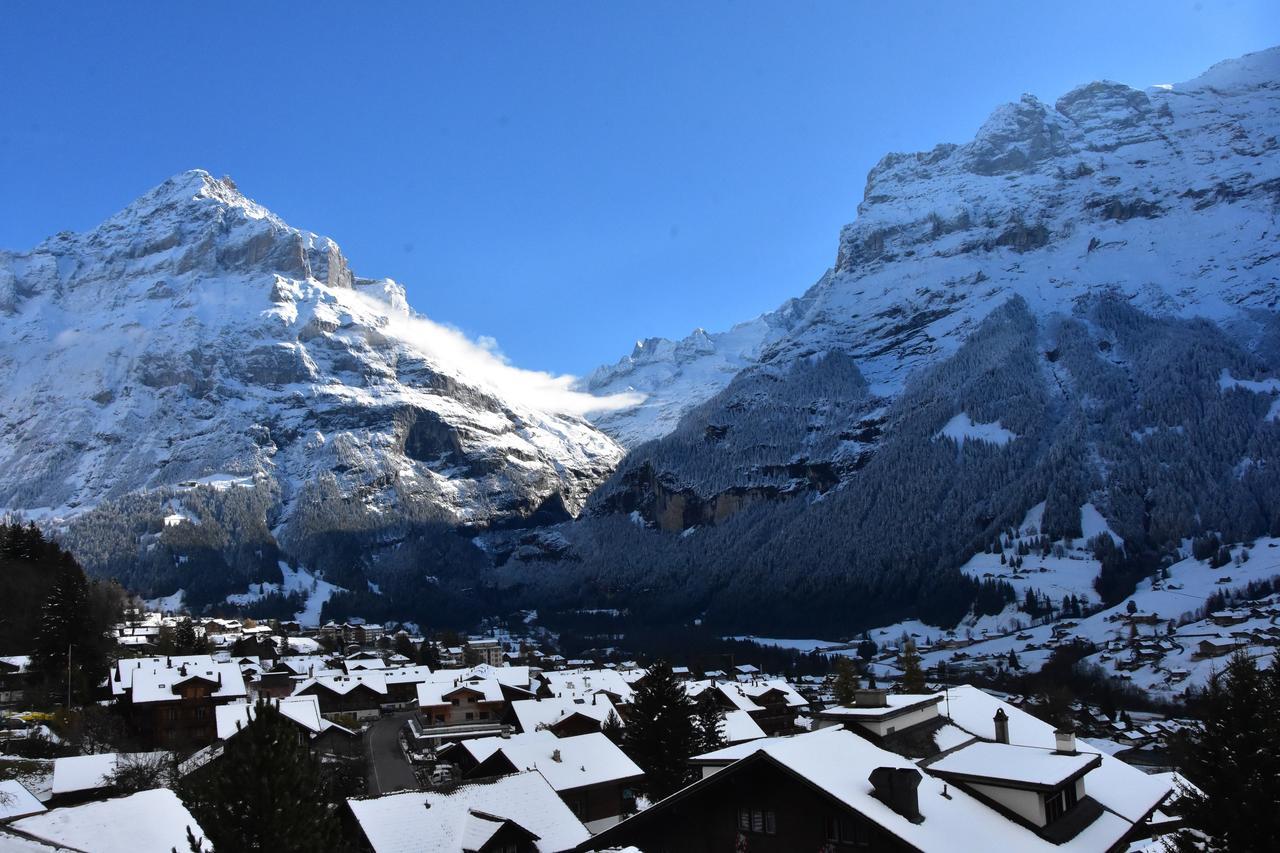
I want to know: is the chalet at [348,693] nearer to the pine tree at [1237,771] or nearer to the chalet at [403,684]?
the chalet at [403,684]

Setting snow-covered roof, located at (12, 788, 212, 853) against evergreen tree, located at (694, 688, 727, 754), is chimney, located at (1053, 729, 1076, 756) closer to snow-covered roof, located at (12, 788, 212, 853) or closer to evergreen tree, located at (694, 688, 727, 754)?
evergreen tree, located at (694, 688, 727, 754)

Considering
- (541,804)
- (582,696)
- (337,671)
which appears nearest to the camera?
(541,804)

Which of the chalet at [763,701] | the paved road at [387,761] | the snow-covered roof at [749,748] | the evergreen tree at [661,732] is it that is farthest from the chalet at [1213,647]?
the snow-covered roof at [749,748]

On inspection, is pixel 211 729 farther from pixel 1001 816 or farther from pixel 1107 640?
pixel 1107 640

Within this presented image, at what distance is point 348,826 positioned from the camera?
33750mm

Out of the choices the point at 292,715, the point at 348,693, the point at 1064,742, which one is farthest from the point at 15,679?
the point at 1064,742

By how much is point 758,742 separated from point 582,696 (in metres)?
57.0

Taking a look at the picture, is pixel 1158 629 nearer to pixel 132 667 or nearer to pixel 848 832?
pixel 132 667

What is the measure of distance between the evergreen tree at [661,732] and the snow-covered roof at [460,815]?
659 centimetres

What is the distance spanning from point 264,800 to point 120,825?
11561 millimetres

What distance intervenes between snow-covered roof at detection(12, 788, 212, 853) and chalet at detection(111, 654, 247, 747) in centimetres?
4295

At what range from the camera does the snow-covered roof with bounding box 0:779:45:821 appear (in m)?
31.0

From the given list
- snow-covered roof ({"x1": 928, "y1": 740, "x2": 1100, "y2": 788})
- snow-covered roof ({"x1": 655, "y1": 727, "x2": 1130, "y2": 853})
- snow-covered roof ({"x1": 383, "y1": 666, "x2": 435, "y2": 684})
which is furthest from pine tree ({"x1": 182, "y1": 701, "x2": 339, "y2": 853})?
snow-covered roof ({"x1": 383, "y1": 666, "x2": 435, "y2": 684})

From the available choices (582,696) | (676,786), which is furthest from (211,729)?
(676,786)
